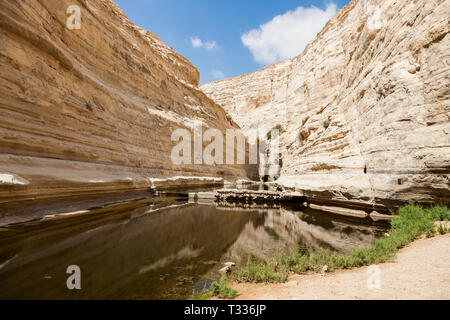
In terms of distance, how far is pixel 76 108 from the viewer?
10.4 meters

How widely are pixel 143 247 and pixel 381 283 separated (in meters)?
5.02

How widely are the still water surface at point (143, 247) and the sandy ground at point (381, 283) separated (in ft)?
4.83

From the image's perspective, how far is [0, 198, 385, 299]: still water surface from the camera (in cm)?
337

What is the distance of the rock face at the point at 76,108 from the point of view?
7.34m

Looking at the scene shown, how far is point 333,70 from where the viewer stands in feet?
82.8

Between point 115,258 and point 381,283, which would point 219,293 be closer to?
point 381,283

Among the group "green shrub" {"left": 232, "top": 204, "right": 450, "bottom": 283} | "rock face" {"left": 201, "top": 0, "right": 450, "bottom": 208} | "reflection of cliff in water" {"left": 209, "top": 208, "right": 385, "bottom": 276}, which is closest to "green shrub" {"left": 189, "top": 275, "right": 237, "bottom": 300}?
"green shrub" {"left": 232, "top": 204, "right": 450, "bottom": 283}

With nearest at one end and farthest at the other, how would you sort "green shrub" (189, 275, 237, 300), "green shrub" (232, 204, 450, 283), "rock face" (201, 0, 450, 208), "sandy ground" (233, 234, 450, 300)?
"sandy ground" (233, 234, 450, 300) < "green shrub" (189, 275, 237, 300) < "green shrub" (232, 204, 450, 283) < "rock face" (201, 0, 450, 208)

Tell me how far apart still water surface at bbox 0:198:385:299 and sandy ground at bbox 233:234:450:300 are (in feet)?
4.83

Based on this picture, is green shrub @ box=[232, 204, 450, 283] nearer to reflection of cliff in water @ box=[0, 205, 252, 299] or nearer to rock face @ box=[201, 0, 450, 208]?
reflection of cliff in water @ box=[0, 205, 252, 299]

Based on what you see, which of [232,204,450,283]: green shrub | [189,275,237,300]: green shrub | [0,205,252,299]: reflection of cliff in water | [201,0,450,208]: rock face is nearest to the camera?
[189,275,237,300]: green shrub

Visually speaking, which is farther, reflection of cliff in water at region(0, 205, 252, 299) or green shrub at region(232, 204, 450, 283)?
green shrub at region(232, 204, 450, 283)

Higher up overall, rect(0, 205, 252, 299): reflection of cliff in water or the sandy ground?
the sandy ground

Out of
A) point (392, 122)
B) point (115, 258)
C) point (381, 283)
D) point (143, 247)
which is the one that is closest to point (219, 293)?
point (381, 283)
